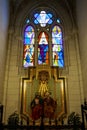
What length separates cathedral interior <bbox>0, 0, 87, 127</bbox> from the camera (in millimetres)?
9648

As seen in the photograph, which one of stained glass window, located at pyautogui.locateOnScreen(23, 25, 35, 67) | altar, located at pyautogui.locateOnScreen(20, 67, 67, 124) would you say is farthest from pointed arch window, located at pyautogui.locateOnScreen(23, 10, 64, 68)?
altar, located at pyautogui.locateOnScreen(20, 67, 67, 124)

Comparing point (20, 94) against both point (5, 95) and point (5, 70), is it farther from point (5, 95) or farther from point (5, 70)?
point (5, 70)

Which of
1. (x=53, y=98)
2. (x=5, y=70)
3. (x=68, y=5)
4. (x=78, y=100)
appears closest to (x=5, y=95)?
(x=5, y=70)

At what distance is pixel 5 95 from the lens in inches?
390

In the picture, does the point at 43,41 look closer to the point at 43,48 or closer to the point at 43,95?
the point at 43,48

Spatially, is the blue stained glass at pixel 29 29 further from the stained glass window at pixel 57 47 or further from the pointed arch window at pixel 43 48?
the stained glass window at pixel 57 47

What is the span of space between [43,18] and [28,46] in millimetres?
2267

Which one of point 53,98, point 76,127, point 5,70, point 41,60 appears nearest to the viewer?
point 76,127

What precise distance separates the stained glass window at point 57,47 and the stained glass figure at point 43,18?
66 cm

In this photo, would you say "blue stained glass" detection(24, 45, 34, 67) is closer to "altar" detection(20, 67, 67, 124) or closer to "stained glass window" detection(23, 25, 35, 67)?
"stained glass window" detection(23, 25, 35, 67)

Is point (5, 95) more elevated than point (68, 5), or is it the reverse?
point (68, 5)

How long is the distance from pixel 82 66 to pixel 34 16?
4.74 m

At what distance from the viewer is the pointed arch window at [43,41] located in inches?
440

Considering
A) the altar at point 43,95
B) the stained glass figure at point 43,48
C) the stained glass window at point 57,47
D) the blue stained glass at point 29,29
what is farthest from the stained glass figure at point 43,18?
the altar at point 43,95
